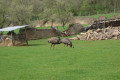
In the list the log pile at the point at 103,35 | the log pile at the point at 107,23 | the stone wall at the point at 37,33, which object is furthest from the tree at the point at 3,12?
the log pile at the point at 107,23

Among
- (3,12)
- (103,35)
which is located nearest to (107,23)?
(103,35)

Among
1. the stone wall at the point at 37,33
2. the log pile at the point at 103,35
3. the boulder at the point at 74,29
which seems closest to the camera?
the log pile at the point at 103,35

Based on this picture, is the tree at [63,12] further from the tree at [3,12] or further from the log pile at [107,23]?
the tree at [3,12]

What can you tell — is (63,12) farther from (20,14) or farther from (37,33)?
(20,14)

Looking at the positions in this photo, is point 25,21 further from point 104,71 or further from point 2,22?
point 104,71

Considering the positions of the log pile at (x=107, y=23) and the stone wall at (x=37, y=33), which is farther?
the log pile at (x=107, y=23)

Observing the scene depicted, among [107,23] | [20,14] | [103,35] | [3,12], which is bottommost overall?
[103,35]

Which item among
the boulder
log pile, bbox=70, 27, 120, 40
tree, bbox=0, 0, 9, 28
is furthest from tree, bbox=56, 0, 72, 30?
log pile, bbox=70, 27, 120, 40

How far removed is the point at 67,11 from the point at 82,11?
159 feet

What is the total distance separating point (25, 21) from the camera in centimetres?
4675

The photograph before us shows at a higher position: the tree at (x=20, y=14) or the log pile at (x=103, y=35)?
the tree at (x=20, y=14)

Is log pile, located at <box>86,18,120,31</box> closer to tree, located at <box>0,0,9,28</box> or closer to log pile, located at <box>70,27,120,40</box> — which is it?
log pile, located at <box>70,27,120,40</box>

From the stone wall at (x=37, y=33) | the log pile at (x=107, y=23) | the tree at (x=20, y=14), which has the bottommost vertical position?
the stone wall at (x=37, y=33)

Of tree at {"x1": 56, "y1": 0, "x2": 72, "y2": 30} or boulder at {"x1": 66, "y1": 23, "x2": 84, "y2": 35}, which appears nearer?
boulder at {"x1": 66, "y1": 23, "x2": 84, "y2": 35}
